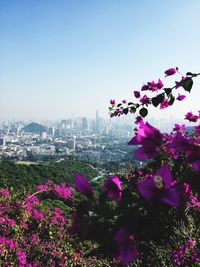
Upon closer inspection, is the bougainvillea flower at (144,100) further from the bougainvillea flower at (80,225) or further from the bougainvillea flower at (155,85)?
the bougainvillea flower at (80,225)

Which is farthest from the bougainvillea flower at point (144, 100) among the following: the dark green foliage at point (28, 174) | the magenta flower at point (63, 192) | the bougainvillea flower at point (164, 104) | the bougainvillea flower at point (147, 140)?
the dark green foliage at point (28, 174)

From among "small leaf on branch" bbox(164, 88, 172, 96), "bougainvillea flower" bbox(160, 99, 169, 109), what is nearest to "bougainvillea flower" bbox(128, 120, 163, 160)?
"small leaf on branch" bbox(164, 88, 172, 96)

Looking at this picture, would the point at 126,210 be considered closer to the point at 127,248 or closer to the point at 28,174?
the point at 127,248

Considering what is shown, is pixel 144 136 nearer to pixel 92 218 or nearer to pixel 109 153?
pixel 92 218

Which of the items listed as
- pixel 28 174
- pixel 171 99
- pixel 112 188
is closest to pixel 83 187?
pixel 112 188

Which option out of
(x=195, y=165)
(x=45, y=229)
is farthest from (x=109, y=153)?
(x=195, y=165)

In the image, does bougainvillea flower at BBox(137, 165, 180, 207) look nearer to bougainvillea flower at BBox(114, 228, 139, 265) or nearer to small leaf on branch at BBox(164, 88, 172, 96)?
bougainvillea flower at BBox(114, 228, 139, 265)
